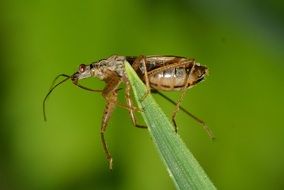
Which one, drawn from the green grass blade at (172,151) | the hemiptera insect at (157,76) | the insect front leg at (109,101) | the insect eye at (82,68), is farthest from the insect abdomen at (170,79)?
the green grass blade at (172,151)

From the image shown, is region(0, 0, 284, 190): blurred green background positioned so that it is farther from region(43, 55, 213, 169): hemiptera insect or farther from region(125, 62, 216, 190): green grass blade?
region(125, 62, 216, 190): green grass blade

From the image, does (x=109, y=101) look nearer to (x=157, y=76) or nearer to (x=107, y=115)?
(x=107, y=115)

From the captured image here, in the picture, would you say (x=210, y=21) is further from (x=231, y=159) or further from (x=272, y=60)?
(x=231, y=159)

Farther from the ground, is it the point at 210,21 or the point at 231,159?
the point at 210,21

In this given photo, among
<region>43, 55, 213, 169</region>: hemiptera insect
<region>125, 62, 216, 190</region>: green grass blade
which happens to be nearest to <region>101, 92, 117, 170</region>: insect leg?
<region>43, 55, 213, 169</region>: hemiptera insect

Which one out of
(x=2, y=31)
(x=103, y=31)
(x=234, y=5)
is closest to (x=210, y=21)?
(x=234, y=5)

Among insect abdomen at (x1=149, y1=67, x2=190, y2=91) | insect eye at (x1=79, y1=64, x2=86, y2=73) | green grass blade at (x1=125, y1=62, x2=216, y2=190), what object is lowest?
green grass blade at (x1=125, y1=62, x2=216, y2=190)

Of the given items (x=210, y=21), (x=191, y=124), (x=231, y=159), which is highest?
(x=210, y=21)

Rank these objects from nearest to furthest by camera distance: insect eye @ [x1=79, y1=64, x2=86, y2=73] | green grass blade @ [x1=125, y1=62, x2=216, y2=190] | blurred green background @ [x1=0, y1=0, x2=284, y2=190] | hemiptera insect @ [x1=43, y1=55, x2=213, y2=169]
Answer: green grass blade @ [x1=125, y1=62, x2=216, y2=190], hemiptera insect @ [x1=43, y1=55, x2=213, y2=169], insect eye @ [x1=79, y1=64, x2=86, y2=73], blurred green background @ [x1=0, y1=0, x2=284, y2=190]
